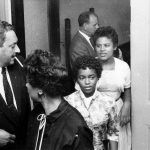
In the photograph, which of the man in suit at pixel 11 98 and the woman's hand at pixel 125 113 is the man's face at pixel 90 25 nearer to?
the woman's hand at pixel 125 113

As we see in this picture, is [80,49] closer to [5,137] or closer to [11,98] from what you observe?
[11,98]

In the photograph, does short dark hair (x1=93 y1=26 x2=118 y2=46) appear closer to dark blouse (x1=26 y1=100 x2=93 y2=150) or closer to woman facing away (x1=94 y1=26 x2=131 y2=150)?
woman facing away (x1=94 y1=26 x2=131 y2=150)

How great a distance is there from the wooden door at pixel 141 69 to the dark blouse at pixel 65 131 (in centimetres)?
116

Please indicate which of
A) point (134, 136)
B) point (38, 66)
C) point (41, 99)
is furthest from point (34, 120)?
point (134, 136)

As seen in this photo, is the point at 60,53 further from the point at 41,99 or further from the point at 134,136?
the point at 41,99

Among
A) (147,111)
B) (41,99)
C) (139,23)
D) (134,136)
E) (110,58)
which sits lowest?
(134,136)

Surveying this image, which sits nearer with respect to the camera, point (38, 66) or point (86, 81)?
point (38, 66)

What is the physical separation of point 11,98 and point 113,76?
3.00ft

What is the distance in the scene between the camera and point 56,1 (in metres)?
4.73

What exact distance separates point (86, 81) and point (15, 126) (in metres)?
0.59

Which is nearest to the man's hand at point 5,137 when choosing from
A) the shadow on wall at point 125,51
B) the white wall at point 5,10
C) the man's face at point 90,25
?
the white wall at point 5,10

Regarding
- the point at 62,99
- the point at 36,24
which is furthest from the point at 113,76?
the point at 36,24

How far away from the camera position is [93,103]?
2.46 metres

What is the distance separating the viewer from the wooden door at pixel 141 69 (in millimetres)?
2719
